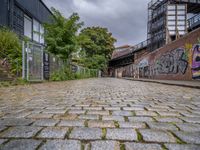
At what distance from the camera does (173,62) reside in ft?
51.1

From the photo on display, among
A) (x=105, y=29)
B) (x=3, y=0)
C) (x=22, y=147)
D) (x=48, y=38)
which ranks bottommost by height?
(x=22, y=147)

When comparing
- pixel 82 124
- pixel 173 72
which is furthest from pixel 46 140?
pixel 173 72

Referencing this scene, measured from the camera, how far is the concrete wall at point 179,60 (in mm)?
12133

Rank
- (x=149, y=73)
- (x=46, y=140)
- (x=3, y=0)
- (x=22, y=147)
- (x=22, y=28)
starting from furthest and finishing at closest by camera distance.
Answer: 1. (x=149, y=73)
2. (x=22, y=28)
3. (x=3, y=0)
4. (x=46, y=140)
5. (x=22, y=147)

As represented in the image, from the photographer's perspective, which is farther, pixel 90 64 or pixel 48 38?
pixel 90 64

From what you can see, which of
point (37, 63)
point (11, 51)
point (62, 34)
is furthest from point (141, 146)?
point (62, 34)

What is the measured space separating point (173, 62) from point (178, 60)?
3.07ft

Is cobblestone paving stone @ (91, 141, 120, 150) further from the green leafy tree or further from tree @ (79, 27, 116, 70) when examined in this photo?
tree @ (79, 27, 116, 70)

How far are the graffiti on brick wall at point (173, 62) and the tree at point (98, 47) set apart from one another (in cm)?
2108

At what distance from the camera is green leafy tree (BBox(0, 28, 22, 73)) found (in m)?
8.98

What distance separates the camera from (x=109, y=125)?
1.94 metres

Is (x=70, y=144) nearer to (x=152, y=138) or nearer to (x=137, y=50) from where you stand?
(x=152, y=138)

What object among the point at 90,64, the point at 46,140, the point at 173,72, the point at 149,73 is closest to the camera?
the point at 46,140

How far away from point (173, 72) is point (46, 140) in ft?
50.7
